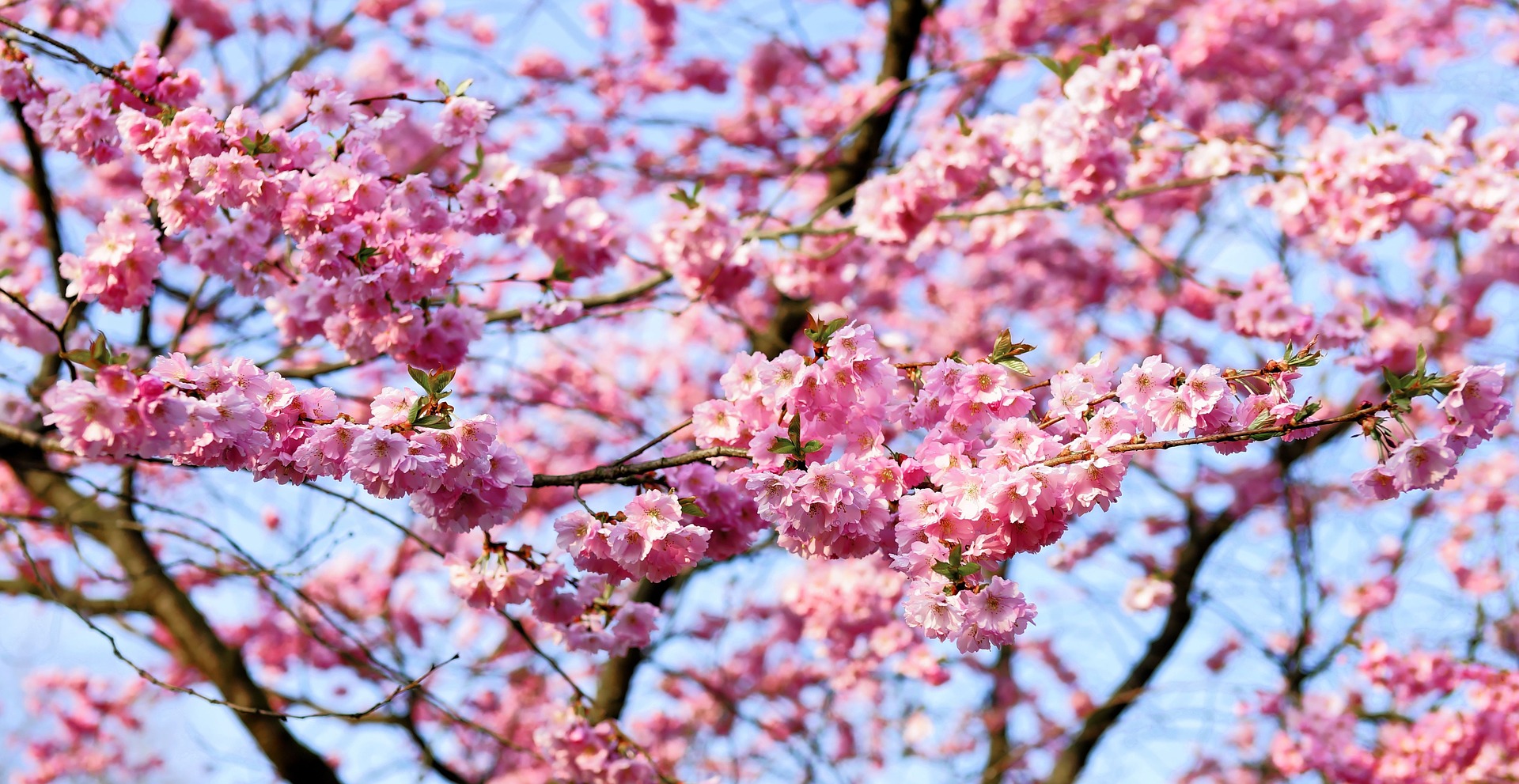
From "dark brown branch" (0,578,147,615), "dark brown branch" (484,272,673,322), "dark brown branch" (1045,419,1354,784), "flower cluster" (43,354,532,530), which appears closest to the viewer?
"flower cluster" (43,354,532,530)

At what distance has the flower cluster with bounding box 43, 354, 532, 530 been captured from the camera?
5.23 ft

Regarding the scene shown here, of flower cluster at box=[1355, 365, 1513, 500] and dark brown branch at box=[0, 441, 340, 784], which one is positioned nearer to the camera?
flower cluster at box=[1355, 365, 1513, 500]

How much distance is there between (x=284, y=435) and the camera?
1860mm

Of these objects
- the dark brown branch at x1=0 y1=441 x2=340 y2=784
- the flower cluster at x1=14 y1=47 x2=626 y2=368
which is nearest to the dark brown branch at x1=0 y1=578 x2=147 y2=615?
the dark brown branch at x1=0 y1=441 x2=340 y2=784

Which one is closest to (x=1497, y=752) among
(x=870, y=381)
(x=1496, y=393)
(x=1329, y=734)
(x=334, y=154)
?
(x=1329, y=734)

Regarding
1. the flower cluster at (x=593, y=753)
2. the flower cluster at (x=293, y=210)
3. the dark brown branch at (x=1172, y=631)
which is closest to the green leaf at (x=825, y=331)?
the flower cluster at (x=293, y=210)

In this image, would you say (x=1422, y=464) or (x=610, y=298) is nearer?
(x=1422, y=464)

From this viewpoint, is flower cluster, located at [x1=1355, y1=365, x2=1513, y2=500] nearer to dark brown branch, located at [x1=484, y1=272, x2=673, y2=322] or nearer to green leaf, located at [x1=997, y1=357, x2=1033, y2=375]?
green leaf, located at [x1=997, y1=357, x2=1033, y2=375]

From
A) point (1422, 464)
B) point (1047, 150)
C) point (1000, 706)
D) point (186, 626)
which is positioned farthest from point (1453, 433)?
point (1000, 706)

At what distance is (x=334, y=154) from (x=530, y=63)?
5018mm

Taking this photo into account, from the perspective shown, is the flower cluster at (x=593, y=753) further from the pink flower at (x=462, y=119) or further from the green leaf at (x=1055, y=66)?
the green leaf at (x=1055, y=66)

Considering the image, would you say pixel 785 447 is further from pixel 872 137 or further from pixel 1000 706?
pixel 1000 706

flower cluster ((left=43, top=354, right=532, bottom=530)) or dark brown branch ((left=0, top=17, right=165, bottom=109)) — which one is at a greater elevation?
dark brown branch ((left=0, top=17, right=165, bottom=109))

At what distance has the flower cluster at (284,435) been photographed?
5.23 ft
